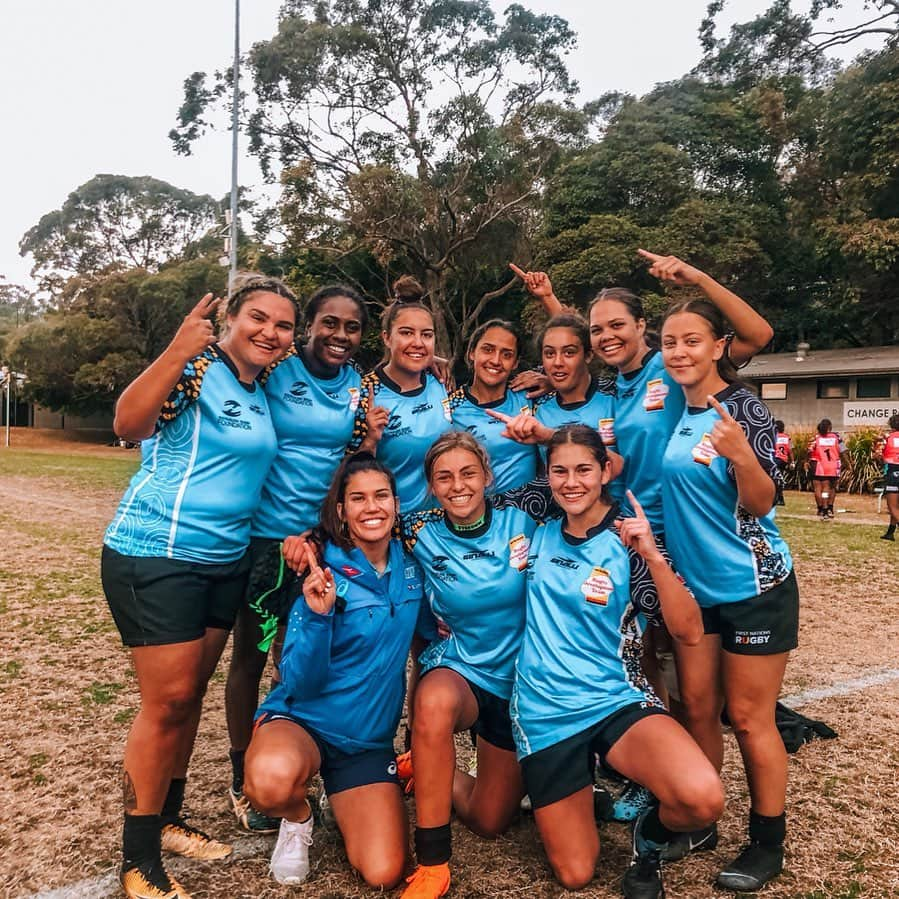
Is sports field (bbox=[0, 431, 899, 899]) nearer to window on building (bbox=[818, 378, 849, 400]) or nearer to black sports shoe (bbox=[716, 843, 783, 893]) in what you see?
black sports shoe (bbox=[716, 843, 783, 893])

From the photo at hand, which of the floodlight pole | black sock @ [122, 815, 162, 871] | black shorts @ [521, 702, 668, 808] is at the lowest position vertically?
black sock @ [122, 815, 162, 871]

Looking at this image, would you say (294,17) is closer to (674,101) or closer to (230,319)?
(674,101)

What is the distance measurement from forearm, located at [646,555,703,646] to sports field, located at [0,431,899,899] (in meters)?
0.97

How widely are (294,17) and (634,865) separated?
109 ft

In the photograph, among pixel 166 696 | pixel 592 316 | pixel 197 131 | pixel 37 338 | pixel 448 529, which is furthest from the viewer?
pixel 37 338

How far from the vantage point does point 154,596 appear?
283 centimetres

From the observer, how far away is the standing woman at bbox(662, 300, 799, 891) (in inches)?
117

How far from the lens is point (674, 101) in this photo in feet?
105

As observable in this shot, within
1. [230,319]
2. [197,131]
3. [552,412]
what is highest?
[197,131]

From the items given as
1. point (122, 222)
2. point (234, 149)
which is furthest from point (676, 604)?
point (122, 222)

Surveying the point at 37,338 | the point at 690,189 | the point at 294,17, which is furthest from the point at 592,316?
the point at 37,338

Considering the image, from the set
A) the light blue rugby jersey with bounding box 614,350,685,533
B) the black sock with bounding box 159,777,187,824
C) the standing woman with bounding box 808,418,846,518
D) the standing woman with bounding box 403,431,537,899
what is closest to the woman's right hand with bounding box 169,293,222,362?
the standing woman with bounding box 403,431,537,899

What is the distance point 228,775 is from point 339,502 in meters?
1.74

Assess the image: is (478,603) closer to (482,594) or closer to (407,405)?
(482,594)
